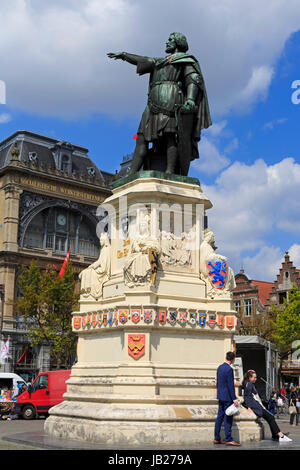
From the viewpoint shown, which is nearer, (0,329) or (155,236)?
(155,236)

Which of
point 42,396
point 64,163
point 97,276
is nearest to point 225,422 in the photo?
point 97,276

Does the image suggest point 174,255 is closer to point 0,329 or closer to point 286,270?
point 0,329

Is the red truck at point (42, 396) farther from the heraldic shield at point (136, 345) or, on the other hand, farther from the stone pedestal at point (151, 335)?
the heraldic shield at point (136, 345)

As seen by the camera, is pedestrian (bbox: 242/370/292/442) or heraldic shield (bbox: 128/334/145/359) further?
pedestrian (bbox: 242/370/292/442)

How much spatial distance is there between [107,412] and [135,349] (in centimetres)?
119

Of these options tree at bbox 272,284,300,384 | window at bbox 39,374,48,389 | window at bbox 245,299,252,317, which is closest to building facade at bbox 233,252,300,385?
window at bbox 245,299,252,317

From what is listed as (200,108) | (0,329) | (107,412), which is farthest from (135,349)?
(0,329)

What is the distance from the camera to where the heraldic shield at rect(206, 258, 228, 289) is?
11672 millimetres

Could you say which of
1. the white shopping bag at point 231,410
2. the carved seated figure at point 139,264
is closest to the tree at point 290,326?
the carved seated figure at point 139,264

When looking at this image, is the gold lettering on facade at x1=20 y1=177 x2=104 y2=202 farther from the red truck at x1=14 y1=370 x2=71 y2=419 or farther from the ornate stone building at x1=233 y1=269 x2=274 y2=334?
the red truck at x1=14 y1=370 x2=71 y2=419

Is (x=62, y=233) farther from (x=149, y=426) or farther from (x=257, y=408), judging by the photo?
(x=149, y=426)

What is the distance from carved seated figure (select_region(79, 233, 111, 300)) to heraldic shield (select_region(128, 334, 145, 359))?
78.4 inches

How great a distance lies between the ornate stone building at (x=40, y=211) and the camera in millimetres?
47469

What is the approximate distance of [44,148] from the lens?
54.4m
